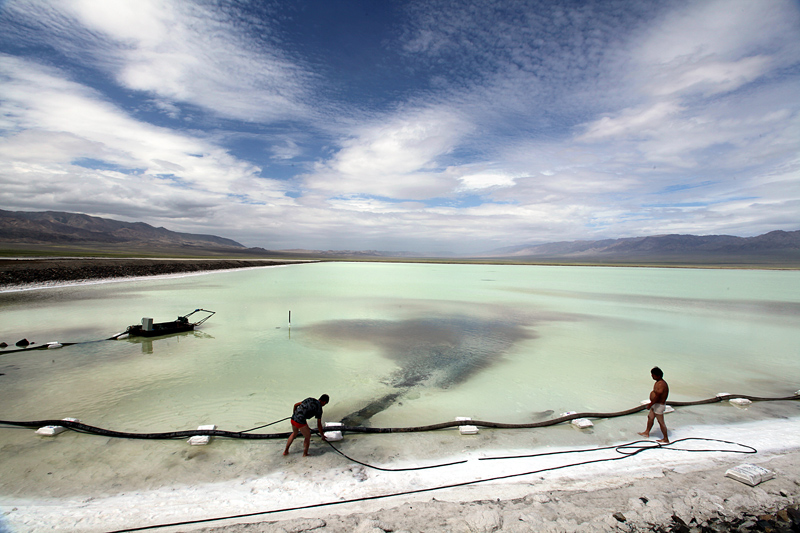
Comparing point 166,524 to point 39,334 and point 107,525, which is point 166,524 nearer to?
point 107,525

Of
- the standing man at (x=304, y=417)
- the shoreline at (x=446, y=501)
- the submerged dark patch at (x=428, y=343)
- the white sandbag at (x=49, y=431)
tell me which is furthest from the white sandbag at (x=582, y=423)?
the white sandbag at (x=49, y=431)

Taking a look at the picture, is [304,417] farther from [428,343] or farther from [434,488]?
[428,343]

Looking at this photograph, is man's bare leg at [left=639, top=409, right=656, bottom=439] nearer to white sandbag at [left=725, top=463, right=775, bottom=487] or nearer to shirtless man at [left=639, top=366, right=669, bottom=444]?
shirtless man at [left=639, top=366, right=669, bottom=444]

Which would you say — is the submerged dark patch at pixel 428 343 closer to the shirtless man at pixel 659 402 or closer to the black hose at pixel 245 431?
the black hose at pixel 245 431

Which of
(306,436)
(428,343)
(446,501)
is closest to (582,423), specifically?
(446,501)

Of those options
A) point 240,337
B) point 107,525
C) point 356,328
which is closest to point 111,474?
point 107,525

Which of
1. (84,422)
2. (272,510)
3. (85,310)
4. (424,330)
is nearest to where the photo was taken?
(272,510)

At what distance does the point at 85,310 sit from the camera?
16.0 metres

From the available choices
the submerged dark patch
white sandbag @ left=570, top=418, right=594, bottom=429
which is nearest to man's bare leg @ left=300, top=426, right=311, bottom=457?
the submerged dark patch

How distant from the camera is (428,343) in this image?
11617mm

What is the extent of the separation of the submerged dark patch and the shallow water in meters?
0.07

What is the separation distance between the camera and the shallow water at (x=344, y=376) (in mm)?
5031

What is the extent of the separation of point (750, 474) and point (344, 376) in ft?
23.1

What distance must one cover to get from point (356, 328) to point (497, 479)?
9788 millimetres
